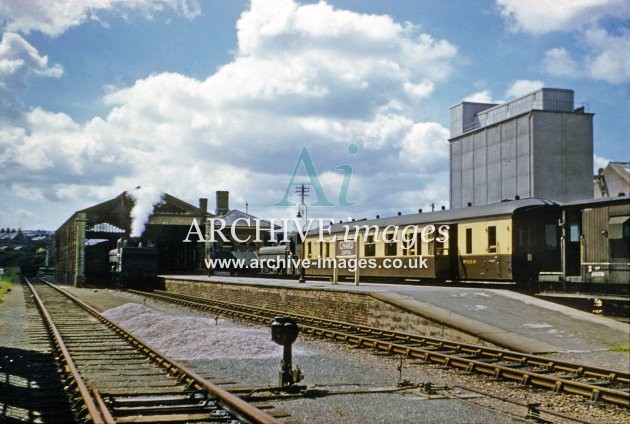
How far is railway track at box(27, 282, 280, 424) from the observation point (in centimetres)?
659

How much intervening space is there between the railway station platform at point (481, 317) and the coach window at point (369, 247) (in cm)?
681

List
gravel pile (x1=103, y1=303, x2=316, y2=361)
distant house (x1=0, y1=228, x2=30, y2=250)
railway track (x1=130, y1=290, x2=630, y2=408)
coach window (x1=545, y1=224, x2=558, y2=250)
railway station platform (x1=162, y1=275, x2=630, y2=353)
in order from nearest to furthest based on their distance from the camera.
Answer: railway track (x1=130, y1=290, x2=630, y2=408) < gravel pile (x1=103, y1=303, x2=316, y2=361) < railway station platform (x1=162, y1=275, x2=630, y2=353) < coach window (x1=545, y1=224, x2=558, y2=250) < distant house (x1=0, y1=228, x2=30, y2=250)

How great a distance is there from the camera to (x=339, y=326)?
16328mm

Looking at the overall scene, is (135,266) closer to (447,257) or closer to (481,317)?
(447,257)

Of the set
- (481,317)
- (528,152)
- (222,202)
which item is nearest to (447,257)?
(481,317)

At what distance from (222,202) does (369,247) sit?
40.2 m

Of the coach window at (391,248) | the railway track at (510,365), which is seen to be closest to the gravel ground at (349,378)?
the railway track at (510,365)

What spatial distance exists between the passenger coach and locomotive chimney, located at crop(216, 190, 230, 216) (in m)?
38.1

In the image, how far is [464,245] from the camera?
21.4 meters

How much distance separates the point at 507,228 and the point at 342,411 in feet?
43.9

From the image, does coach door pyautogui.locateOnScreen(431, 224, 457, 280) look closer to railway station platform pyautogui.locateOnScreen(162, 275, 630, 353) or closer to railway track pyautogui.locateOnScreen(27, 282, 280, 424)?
railway station platform pyautogui.locateOnScreen(162, 275, 630, 353)

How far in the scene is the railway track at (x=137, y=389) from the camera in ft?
21.6

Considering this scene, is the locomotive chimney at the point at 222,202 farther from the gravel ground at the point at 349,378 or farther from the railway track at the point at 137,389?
the railway track at the point at 137,389

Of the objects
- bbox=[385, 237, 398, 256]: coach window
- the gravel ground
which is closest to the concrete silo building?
bbox=[385, 237, 398, 256]: coach window
